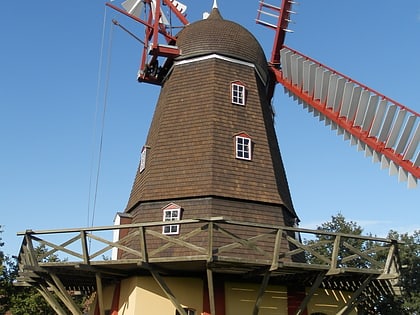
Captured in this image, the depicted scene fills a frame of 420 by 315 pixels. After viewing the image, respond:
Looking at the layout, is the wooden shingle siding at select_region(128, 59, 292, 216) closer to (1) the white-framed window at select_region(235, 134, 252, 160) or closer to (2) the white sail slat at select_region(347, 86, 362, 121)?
(1) the white-framed window at select_region(235, 134, 252, 160)

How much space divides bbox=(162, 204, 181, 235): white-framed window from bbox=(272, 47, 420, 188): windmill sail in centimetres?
433

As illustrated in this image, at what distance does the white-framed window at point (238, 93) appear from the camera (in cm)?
1227

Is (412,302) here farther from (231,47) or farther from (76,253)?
(76,253)

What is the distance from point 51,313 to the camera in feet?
66.6

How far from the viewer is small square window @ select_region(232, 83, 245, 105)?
40.3 feet

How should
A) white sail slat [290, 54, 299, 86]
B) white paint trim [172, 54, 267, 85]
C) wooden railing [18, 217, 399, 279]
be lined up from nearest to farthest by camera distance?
wooden railing [18, 217, 399, 279], white paint trim [172, 54, 267, 85], white sail slat [290, 54, 299, 86]

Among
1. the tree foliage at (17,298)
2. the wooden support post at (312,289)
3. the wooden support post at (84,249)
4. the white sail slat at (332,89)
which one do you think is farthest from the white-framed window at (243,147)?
the tree foliage at (17,298)

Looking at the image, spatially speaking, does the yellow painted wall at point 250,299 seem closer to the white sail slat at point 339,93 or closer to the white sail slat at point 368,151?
the white sail slat at point 368,151

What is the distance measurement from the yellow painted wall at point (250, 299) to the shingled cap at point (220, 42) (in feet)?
19.8

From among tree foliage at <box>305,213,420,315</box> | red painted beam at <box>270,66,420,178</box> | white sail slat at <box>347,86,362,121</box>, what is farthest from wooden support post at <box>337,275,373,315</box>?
tree foliage at <box>305,213,420,315</box>

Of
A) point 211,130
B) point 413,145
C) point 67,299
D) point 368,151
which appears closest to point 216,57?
point 211,130

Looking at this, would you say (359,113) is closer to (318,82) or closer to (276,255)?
(318,82)

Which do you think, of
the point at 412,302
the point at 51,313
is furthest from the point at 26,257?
the point at 412,302

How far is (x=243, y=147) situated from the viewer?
11.5 m
